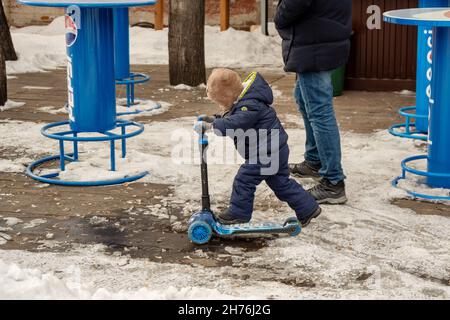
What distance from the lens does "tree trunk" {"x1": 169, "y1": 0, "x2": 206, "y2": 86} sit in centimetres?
1079

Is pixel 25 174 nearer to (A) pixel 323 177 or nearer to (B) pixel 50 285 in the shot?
(A) pixel 323 177

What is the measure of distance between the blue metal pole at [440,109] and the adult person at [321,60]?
662 millimetres

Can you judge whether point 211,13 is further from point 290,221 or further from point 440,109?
point 290,221

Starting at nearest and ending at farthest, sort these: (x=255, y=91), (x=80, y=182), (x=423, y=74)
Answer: (x=255, y=91) < (x=80, y=182) < (x=423, y=74)

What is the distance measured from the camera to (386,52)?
34.1 ft

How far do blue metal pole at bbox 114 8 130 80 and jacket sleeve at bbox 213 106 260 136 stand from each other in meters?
4.37

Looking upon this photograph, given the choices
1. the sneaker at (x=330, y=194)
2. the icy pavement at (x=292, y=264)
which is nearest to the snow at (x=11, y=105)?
the icy pavement at (x=292, y=264)

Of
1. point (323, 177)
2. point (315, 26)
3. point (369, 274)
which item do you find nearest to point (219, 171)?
point (323, 177)

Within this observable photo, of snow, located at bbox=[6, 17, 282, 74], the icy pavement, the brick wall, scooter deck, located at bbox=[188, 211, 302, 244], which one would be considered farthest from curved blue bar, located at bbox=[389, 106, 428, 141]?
the brick wall

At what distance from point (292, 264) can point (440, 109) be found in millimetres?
1971

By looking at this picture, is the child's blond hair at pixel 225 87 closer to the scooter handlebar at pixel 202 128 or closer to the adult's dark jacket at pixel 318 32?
the scooter handlebar at pixel 202 128

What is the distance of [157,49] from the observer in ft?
46.9

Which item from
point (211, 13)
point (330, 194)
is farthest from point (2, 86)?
point (211, 13)

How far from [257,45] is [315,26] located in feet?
26.4
